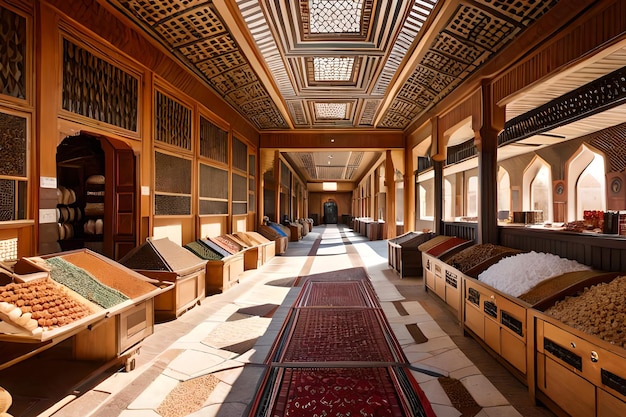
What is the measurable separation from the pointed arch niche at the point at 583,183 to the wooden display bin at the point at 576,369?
375 inches

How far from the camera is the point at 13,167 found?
9.49ft

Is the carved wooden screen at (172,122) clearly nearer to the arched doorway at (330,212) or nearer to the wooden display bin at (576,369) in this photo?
the wooden display bin at (576,369)

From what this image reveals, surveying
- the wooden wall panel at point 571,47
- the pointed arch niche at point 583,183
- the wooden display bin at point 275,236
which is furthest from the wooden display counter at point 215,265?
the pointed arch niche at point 583,183

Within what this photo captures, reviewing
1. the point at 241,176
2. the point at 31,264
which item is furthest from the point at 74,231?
the point at 241,176

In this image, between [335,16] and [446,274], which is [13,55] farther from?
[446,274]

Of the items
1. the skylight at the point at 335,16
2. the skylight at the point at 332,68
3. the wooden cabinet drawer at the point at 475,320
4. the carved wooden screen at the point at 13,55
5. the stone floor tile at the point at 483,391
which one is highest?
the skylight at the point at 335,16

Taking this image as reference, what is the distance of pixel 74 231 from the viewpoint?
4.83 m

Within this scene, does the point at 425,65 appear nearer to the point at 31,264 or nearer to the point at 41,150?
the point at 41,150

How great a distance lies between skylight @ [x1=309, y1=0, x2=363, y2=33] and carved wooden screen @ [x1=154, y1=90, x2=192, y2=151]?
2.48 meters

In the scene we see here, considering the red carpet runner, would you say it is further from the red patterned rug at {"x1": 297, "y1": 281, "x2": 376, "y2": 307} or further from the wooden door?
the wooden door

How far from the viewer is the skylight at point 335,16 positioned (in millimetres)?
4368

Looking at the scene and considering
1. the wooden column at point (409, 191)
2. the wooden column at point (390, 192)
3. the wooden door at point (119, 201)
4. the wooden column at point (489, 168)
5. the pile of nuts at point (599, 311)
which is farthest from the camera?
the wooden column at point (390, 192)

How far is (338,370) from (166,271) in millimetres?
2599

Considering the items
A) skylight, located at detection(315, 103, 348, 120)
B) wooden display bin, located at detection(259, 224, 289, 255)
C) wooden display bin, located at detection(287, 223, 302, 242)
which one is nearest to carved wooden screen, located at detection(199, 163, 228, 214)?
wooden display bin, located at detection(259, 224, 289, 255)
